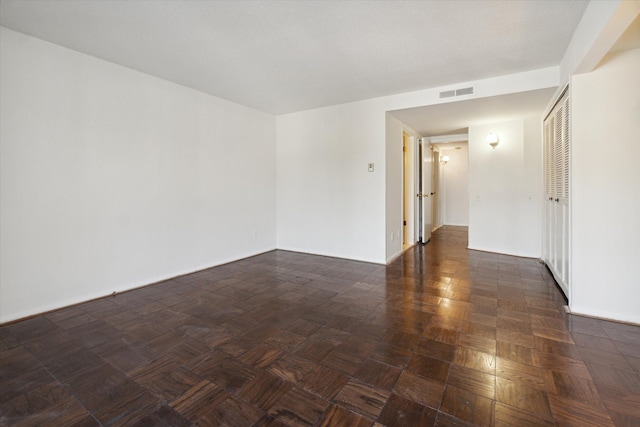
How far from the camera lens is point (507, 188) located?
16.0 ft

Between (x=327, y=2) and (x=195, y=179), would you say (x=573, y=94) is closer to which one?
(x=327, y=2)

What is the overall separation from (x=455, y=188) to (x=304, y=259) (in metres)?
5.81

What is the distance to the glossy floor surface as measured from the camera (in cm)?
148

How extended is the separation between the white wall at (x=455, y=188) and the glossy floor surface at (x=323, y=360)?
18.0 feet

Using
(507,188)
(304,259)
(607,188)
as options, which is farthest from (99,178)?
(507,188)

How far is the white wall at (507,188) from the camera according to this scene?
462 cm

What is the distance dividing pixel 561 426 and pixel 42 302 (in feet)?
12.9

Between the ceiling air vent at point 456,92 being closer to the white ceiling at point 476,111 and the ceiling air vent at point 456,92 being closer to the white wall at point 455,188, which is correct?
the white ceiling at point 476,111

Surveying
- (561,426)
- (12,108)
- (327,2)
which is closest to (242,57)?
(327,2)

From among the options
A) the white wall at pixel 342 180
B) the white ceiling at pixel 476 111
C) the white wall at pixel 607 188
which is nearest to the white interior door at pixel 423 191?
the white ceiling at pixel 476 111

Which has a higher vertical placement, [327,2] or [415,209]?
[327,2]

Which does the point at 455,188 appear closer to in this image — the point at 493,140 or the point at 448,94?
the point at 493,140

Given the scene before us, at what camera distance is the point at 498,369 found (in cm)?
181

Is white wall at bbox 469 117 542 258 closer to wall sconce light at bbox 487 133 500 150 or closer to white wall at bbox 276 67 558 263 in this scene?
wall sconce light at bbox 487 133 500 150
